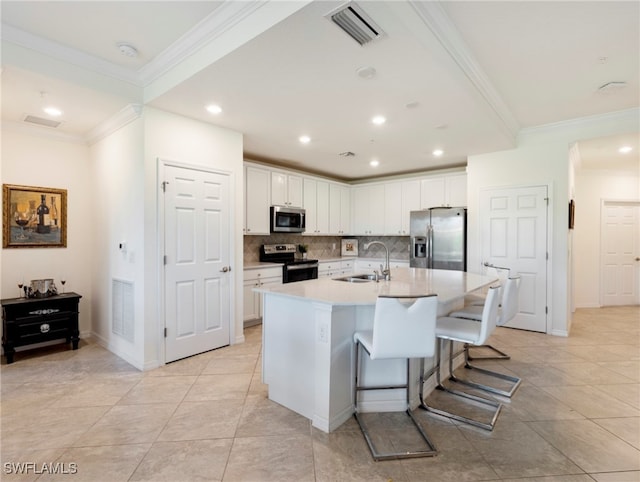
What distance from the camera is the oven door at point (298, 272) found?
4.91 metres

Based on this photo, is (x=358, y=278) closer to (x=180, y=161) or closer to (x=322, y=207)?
(x=180, y=161)

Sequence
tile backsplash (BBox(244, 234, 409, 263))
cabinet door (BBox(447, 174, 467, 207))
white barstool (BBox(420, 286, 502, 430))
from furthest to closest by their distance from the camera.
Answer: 1. cabinet door (BBox(447, 174, 467, 207))
2. tile backsplash (BBox(244, 234, 409, 263))
3. white barstool (BBox(420, 286, 502, 430))

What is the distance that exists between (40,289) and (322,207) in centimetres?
420

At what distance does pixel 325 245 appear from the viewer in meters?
6.70

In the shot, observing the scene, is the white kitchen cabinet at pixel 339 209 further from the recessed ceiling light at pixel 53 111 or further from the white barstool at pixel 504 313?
the recessed ceiling light at pixel 53 111

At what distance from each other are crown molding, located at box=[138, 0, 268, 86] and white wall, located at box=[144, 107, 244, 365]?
1.41ft

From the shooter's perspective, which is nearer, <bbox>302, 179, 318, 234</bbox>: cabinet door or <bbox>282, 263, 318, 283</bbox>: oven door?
<bbox>282, 263, 318, 283</bbox>: oven door

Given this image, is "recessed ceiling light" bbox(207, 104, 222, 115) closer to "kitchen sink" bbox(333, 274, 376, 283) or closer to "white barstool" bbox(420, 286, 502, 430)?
"kitchen sink" bbox(333, 274, 376, 283)

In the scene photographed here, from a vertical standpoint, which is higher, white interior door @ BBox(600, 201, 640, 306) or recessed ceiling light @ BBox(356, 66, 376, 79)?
recessed ceiling light @ BBox(356, 66, 376, 79)

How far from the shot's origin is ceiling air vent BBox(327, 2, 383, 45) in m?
1.78

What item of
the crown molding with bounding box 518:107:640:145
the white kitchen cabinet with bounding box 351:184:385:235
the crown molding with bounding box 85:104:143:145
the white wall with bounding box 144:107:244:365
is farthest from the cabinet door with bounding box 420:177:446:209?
the crown molding with bounding box 85:104:143:145

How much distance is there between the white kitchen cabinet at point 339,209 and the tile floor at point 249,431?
359 centimetres

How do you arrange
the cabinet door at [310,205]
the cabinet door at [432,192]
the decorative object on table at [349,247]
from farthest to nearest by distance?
1. the decorative object on table at [349,247]
2. the cabinet door at [310,205]
3. the cabinet door at [432,192]

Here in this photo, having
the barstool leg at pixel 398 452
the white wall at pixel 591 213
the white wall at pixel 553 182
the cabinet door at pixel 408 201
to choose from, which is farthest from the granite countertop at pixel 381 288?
the white wall at pixel 591 213
